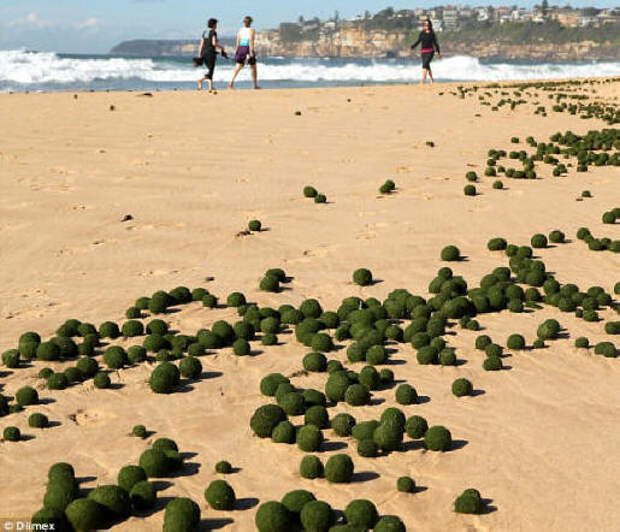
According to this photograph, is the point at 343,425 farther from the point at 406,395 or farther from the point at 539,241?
the point at 539,241

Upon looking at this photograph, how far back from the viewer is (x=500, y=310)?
Result: 871cm

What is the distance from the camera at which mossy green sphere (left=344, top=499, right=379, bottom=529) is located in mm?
4863

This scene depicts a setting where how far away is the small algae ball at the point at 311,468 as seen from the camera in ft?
18.1

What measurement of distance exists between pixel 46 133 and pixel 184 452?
1422 cm

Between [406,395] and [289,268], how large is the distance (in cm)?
383

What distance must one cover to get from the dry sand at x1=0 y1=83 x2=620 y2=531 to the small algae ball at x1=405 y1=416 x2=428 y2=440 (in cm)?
23

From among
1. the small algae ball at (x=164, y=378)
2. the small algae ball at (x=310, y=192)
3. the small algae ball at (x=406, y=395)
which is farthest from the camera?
the small algae ball at (x=310, y=192)

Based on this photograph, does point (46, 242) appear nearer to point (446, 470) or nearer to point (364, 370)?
point (364, 370)

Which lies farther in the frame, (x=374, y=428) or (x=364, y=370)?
(x=364, y=370)

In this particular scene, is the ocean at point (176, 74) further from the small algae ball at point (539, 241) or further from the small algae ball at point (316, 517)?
the small algae ball at point (316, 517)

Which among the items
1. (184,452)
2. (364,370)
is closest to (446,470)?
(364,370)

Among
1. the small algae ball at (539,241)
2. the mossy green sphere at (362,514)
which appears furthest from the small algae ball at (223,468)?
the small algae ball at (539,241)

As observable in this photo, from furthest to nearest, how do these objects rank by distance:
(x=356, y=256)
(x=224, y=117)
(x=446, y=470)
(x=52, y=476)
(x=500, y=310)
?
(x=224, y=117)
(x=356, y=256)
(x=500, y=310)
(x=446, y=470)
(x=52, y=476)

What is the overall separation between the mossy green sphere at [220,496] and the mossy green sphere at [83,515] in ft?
2.23
